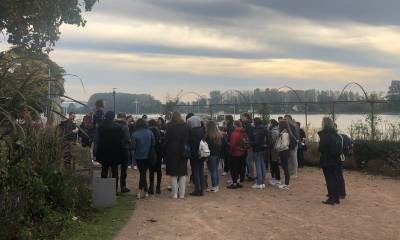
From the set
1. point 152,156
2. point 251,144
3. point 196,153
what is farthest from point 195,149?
point 251,144

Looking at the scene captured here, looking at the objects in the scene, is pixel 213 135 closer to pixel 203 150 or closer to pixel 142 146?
pixel 203 150

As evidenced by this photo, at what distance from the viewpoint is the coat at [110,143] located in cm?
1078

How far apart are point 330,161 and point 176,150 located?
11.1ft

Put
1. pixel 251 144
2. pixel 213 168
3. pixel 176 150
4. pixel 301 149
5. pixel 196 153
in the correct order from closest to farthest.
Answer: pixel 176 150, pixel 196 153, pixel 213 168, pixel 251 144, pixel 301 149

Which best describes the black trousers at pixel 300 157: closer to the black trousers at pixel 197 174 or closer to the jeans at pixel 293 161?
the jeans at pixel 293 161

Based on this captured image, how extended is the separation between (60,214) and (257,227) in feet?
10.8

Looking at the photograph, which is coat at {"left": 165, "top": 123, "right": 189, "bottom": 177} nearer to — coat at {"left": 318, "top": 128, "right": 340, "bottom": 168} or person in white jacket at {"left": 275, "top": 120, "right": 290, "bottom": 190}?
person in white jacket at {"left": 275, "top": 120, "right": 290, "bottom": 190}

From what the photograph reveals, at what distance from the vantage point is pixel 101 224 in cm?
820

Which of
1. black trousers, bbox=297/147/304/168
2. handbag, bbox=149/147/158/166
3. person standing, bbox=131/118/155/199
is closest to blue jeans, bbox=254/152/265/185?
handbag, bbox=149/147/158/166

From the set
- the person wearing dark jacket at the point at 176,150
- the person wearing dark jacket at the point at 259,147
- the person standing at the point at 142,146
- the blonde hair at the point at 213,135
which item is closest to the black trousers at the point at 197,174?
the person wearing dark jacket at the point at 176,150

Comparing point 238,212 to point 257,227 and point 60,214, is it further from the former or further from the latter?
point 60,214

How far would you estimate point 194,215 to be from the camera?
9.13 m

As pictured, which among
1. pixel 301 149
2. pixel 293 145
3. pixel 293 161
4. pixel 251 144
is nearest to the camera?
pixel 251 144

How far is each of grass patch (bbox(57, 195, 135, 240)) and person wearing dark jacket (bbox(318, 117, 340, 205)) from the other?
417 centimetres
